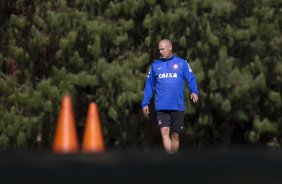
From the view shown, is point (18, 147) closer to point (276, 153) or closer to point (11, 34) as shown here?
point (11, 34)

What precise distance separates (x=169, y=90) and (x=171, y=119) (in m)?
0.41

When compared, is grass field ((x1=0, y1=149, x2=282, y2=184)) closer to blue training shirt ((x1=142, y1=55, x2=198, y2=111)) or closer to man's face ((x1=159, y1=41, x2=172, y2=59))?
man's face ((x1=159, y1=41, x2=172, y2=59))

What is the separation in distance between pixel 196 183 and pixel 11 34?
505 inches

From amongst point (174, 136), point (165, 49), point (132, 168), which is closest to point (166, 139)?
point (174, 136)

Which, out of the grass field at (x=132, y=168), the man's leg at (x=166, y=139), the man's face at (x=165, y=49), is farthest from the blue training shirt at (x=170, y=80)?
the grass field at (x=132, y=168)

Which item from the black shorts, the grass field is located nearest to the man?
the black shorts

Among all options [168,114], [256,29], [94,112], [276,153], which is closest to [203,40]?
[256,29]

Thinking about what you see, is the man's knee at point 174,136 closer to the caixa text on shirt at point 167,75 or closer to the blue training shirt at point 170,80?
the blue training shirt at point 170,80

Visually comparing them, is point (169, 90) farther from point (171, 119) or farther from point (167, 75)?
point (171, 119)

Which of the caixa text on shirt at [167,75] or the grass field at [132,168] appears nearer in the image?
the grass field at [132,168]

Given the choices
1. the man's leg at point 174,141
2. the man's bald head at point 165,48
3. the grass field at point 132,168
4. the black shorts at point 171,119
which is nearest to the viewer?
the grass field at point 132,168

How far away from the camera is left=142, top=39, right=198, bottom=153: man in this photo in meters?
10.4

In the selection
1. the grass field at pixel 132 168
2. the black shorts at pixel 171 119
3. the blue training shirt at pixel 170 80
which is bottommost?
the black shorts at pixel 171 119

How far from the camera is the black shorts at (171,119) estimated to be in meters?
10.6
